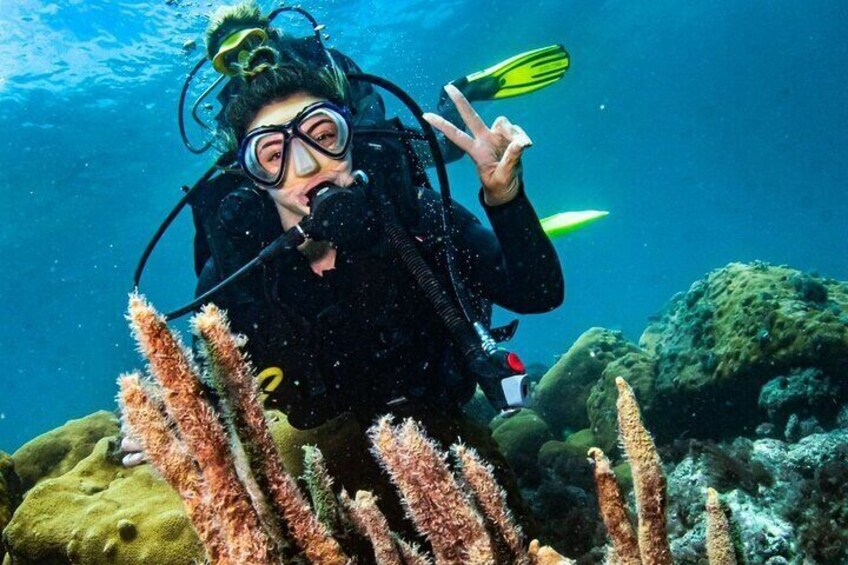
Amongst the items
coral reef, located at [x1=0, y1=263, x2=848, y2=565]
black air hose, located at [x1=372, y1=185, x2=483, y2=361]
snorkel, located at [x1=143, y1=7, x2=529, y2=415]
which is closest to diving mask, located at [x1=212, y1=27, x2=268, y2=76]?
snorkel, located at [x1=143, y1=7, x2=529, y2=415]

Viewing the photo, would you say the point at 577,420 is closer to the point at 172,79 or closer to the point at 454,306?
the point at 454,306

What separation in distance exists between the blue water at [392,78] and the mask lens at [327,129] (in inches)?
773

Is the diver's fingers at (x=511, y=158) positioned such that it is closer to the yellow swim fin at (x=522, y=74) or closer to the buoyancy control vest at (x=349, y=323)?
the buoyancy control vest at (x=349, y=323)

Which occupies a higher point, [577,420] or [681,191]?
[681,191]

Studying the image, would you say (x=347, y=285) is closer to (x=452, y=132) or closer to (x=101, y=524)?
(x=452, y=132)

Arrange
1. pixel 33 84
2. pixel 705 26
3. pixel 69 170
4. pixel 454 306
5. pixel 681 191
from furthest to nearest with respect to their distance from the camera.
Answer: pixel 681 191, pixel 705 26, pixel 69 170, pixel 33 84, pixel 454 306

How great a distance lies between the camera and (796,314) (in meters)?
6.72

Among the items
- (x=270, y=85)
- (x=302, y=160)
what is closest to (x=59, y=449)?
(x=302, y=160)

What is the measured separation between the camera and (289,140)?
3977 millimetres

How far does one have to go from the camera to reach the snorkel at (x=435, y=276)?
3.01 meters

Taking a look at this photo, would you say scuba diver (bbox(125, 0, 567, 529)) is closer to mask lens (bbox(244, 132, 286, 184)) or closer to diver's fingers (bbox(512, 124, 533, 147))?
mask lens (bbox(244, 132, 286, 184))

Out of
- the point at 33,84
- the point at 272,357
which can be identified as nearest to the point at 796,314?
the point at 272,357

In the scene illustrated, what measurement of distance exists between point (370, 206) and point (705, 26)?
63299mm

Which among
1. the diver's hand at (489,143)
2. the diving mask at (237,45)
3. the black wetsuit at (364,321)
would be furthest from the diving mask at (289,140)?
the diving mask at (237,45)
